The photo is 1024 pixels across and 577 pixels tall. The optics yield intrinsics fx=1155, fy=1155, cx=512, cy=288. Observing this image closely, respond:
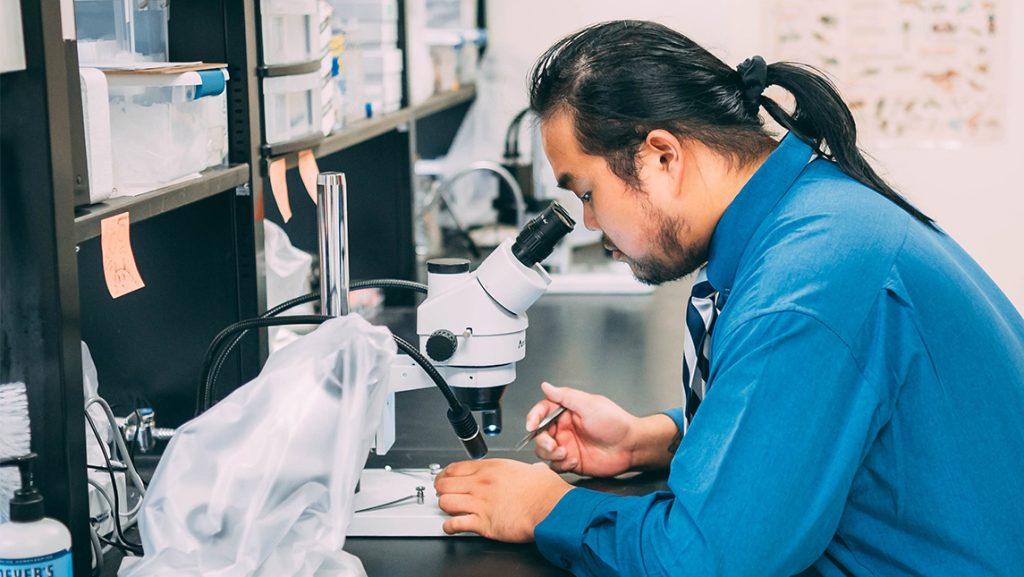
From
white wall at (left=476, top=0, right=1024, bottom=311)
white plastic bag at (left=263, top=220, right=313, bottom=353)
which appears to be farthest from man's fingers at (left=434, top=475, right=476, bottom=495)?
white wall at (left=476, top=0, right=1024, bottom=311)

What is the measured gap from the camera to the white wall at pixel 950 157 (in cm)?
415

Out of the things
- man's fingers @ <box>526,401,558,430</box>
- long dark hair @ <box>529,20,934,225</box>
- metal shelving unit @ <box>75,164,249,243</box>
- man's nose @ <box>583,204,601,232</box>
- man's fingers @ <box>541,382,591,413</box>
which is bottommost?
man's fingers @ <box>526,401,558,430</box>

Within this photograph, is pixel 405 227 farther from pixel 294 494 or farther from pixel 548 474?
pixel 294 494

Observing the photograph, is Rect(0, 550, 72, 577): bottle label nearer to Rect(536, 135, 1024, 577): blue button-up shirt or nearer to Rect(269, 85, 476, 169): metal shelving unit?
Rect(536, 135, 1024, 577): blue button-up shirt

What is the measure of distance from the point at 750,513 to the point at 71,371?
66 centimetres

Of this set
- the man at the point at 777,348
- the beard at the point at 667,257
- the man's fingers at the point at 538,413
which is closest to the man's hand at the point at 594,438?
the man's fingers at the point at 538,413

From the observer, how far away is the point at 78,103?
1121mm

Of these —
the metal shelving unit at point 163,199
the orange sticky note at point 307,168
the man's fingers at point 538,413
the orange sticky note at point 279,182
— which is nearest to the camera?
the metal shelving unit at point 163,199

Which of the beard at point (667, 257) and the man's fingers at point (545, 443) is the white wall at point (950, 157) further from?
the beard at point (667, 257)

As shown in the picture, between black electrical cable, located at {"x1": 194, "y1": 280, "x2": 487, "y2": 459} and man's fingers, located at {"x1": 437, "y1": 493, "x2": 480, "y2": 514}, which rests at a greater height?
black electrical cable, located at {"x1": 194, "y1": 280, "x2": 487, "y2": 459}

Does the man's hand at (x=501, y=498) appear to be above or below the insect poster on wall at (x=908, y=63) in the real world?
below

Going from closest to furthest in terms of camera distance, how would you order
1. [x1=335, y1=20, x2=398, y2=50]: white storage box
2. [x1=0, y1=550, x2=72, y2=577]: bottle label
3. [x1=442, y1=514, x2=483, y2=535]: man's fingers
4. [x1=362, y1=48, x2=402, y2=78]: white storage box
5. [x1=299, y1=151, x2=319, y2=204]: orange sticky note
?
[x1=0, y1=550, x2=72, y2=577]: bottle label
[x1=442, y1=514, x2=483, y2=535]: man's fingers
[x1=299, y1=151, x2=319, y2=204]: orange sticky note
[x1=335, y1=20, x2=398, y2=50]: white storage box
[x1=362, y1=48, x2=402, y2=78]: white storage box

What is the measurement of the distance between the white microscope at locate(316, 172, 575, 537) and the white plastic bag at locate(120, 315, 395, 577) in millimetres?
194

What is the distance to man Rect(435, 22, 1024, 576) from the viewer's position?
111cm
